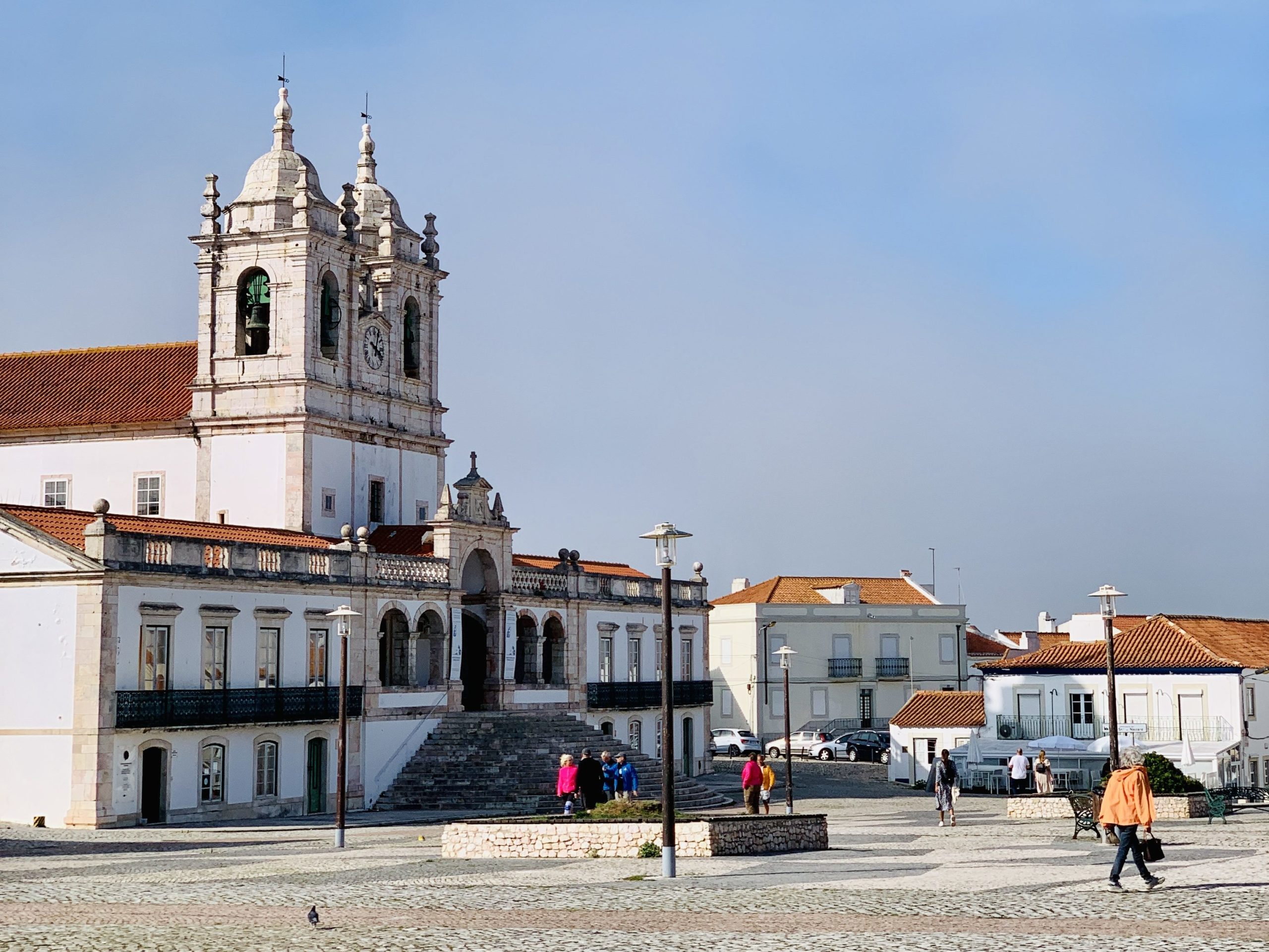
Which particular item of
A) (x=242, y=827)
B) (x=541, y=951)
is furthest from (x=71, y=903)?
(x=242, y=827)

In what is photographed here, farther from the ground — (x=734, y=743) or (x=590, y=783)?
(x=734, y=743)

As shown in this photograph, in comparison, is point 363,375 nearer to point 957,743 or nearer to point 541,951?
point 957,743

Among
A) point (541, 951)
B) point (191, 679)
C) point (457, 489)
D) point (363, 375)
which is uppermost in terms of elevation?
point (363, 375)

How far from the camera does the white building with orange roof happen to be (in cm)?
8112

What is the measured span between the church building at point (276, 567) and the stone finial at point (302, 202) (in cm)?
9

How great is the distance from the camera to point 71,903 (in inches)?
852

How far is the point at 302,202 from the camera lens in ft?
170

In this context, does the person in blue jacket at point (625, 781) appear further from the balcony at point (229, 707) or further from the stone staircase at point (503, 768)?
the balcony at point (229, 707)

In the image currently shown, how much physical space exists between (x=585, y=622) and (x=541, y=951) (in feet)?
127

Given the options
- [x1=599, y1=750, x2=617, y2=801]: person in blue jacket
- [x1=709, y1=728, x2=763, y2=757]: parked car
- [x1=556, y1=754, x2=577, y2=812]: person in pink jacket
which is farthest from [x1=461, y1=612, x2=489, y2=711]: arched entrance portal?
[x1=709, y1=728, x2=763, y2=757]: parked car

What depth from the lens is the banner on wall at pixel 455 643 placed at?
49625 millimetres

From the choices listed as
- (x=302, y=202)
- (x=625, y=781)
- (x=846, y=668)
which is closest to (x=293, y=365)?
(x=302, y=202)

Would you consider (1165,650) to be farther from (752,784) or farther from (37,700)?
(37,700)

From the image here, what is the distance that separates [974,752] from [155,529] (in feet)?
82.4
